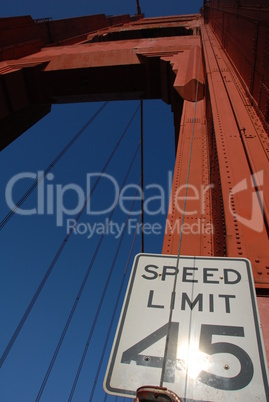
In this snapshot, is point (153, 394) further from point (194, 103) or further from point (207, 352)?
point (194, 103)

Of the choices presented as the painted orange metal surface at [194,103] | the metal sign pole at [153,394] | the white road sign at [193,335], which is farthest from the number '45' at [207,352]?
the painted orange metal surface at [194,103]

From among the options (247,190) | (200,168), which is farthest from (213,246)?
(200,168)

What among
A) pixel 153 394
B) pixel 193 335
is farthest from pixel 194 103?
pixel 153 394

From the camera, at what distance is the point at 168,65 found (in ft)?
31.6

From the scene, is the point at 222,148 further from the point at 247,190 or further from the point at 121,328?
the point at 121,328

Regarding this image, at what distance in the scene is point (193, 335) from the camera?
1.60m

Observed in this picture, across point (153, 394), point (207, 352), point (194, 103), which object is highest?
point (153, 394)

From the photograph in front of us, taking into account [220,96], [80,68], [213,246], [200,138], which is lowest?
[213,246]

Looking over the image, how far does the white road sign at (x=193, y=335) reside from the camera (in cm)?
139

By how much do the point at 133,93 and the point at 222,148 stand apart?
6.85 meters

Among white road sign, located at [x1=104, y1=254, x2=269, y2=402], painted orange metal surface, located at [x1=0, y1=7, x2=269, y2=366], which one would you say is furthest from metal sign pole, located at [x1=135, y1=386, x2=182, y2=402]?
painted orange metal surface, located at [x1=0, y1=7, x2=269, y2=366]

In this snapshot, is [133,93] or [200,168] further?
[133,93]

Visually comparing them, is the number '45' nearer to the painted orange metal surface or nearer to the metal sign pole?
the metal sign pole

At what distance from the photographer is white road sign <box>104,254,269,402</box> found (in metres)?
1.39
